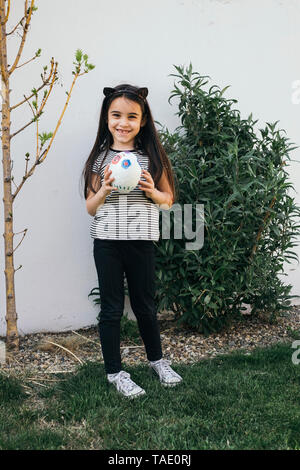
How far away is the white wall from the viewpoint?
139 inches

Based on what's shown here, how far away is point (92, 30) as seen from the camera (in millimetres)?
3631

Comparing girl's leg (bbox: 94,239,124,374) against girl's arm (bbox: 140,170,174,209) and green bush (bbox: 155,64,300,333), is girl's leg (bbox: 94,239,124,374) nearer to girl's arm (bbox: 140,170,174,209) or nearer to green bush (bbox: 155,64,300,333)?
girl's arm (bbox: 140,170,174,209)

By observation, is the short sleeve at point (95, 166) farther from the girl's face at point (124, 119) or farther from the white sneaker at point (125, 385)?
the white sneaker at point (125, 385)

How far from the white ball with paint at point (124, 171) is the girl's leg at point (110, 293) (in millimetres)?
325

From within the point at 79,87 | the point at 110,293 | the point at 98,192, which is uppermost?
the point at 79,87

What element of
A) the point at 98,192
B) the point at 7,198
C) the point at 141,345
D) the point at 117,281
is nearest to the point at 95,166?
the point at 98,192

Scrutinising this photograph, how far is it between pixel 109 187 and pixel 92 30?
5.90 feet

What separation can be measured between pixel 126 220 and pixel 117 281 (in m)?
0.32

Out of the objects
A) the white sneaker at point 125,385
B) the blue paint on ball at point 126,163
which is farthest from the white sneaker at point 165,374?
the blue paint on ball at point 126,163

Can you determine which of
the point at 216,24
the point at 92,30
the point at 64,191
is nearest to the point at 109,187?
the point at 64,191

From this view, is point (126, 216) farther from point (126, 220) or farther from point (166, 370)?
point (166, 370)

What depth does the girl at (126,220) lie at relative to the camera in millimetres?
2496

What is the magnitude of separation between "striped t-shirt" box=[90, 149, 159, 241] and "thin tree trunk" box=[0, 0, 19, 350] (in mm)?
798

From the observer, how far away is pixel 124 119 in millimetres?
2498
